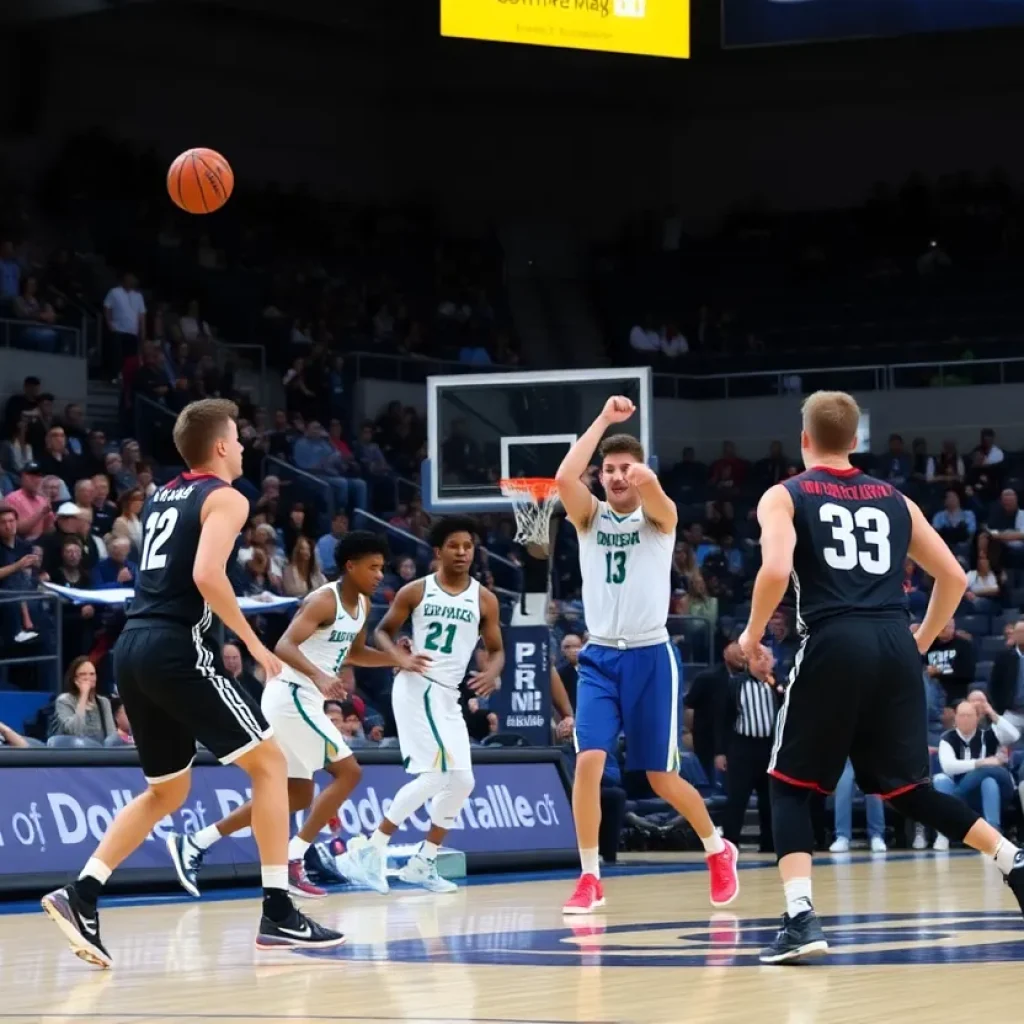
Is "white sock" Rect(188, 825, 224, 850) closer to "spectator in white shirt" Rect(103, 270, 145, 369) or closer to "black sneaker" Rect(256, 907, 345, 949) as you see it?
"black sneaker" Rect(256, 907, 345, 949)

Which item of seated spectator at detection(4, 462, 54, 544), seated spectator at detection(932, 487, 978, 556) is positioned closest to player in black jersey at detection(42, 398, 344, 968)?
seated spectator at detection(4, 462, 54, 544)

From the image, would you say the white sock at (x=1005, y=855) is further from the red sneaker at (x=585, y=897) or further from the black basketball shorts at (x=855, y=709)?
the red sneaker at (x=585, y=897)

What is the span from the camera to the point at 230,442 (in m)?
8.51

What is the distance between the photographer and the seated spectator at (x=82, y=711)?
1481 cm

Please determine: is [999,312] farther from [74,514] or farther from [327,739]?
[327,739]

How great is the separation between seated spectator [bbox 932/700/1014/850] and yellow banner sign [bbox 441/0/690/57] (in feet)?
26.4

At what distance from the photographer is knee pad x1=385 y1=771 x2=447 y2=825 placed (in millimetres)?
12789

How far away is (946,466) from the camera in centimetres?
2673

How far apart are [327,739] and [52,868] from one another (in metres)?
1.79

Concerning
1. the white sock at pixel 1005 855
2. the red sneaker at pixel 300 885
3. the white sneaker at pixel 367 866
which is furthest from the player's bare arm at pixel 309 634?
the white sock at pixel 1005 855

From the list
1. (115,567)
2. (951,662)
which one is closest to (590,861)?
(115,567)

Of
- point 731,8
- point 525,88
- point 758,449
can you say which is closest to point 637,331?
point 758,449

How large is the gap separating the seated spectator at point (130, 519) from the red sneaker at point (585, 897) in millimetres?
7888

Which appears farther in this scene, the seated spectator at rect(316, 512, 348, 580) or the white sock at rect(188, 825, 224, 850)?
the seated spectator at rect(316, 512, 348, 580)
